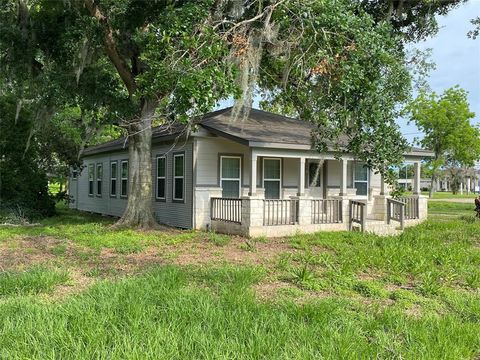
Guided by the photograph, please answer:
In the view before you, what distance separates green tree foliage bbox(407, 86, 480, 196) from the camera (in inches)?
1286

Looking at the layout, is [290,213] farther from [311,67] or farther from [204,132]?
[311,67]

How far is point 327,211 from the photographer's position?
44.6 ft

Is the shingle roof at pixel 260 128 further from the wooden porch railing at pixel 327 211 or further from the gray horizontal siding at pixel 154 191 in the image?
the wooden porch railing at pixel 327 211

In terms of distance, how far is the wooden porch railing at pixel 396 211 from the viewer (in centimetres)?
1419

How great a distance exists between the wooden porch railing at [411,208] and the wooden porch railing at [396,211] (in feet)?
1.51

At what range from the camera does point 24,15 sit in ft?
43.5

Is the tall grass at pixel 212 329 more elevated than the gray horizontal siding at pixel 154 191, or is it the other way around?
the gray horizontal siding at pixel 154 191

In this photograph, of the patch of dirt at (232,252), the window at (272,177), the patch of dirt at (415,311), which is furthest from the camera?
the window at (272,177)

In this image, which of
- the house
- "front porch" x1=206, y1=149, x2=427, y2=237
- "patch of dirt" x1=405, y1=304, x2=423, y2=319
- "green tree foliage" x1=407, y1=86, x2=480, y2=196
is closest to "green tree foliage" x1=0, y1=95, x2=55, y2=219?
the house

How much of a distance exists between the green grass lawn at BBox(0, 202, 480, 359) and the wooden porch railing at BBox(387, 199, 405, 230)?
405 cm

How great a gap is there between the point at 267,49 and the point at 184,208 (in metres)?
6.29

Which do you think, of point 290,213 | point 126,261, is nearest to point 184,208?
point 290,213

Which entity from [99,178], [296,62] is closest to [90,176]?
[99,178]

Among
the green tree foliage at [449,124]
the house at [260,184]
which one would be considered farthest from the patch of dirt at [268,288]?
the green tree foliage at [449,124]
